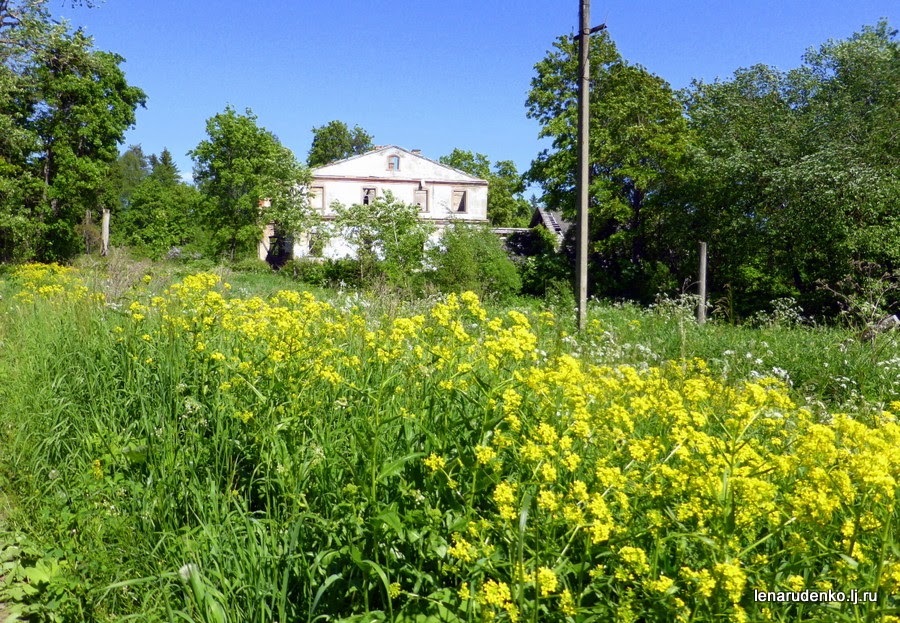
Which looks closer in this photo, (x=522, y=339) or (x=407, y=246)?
(x=522, y=339)

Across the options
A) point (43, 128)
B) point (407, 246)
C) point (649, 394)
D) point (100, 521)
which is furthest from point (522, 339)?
point (43, 128)

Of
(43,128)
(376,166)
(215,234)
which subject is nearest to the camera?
(43,128)

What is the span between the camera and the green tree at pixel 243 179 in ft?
121

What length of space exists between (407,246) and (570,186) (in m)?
6.77

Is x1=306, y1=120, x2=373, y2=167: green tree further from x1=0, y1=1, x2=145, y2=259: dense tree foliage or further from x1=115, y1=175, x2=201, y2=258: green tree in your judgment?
x1=0, y1=1, x2=145, y2=259: dense tree foliage

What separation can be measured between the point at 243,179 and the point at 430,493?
124 feet

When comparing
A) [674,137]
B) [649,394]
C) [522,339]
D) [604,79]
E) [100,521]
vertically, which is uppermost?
[604,79]

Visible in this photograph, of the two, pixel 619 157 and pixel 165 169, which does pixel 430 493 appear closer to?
pixel 619 157

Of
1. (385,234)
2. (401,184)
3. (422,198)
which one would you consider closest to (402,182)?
(401,184)

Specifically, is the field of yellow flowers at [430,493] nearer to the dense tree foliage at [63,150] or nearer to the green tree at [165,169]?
the dense tree foliage at [63,150]

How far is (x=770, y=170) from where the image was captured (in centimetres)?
2092

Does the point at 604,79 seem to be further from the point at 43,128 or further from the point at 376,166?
the point at 43,128

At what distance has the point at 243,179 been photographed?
37.8 m

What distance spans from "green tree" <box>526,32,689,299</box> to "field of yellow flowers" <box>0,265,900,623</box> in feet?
74.4
